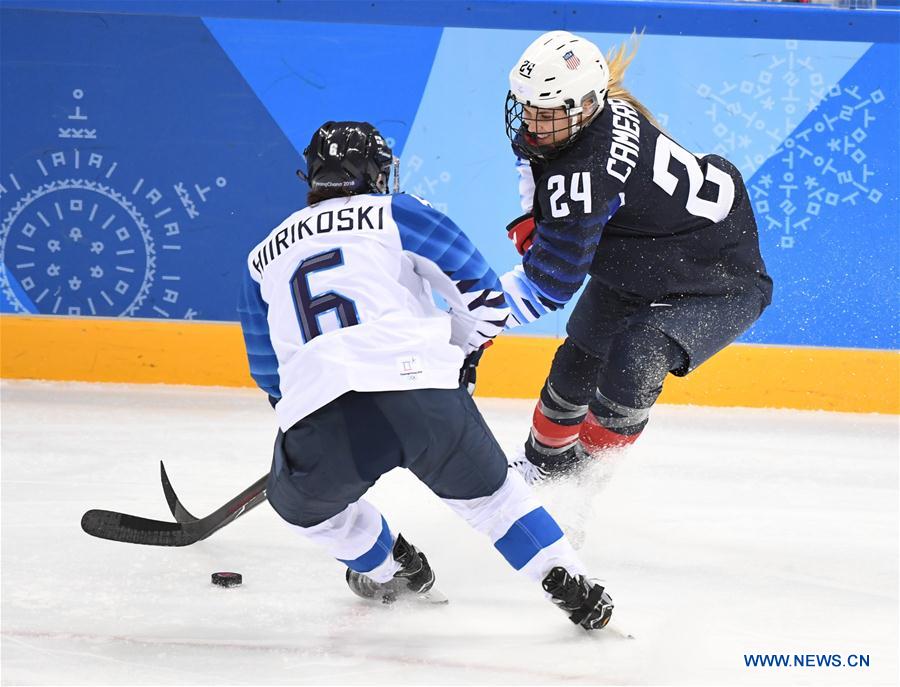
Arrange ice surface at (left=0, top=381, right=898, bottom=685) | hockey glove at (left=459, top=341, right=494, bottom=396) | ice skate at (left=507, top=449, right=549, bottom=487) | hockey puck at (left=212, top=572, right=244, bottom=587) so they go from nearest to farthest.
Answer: ice surface at (left=0, top=381, right=898, bottom=685)
hockey glove at (left=459, top=341, right=494, bottom=396)
hockey puck at (left=212, top=572, right=244, bottom=587)
ice skate at (left=507, top=449, right=549, bottom=487)

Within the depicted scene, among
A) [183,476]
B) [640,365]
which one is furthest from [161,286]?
[640,365]

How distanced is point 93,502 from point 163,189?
1.55 metres

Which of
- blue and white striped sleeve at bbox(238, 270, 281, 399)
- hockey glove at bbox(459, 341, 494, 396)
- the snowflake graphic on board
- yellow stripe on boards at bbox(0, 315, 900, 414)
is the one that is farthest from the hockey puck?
the snowflake graphic on board

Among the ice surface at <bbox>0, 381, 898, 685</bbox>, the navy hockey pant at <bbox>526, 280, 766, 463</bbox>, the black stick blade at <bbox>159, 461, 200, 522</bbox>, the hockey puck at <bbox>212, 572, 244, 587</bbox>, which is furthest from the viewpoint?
the black stick blade at <bbox>159, 461, 200, 522</bbox>

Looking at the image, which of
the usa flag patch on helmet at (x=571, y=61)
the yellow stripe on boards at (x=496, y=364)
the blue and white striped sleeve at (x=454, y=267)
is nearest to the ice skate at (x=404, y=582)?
the blue and white striped sleeve at (x=454, y=267)

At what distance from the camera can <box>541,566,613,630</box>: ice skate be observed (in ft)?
6.61

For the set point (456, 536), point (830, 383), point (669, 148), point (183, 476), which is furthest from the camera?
point (830, 383)

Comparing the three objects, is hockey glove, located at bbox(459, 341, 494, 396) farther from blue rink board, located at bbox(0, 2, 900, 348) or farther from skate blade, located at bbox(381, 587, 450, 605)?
blue rink board, located at bbox(0, 2, 900, 348)

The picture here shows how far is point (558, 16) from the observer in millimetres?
4004

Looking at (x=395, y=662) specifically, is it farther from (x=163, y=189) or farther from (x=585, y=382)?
(x=163, y=189)

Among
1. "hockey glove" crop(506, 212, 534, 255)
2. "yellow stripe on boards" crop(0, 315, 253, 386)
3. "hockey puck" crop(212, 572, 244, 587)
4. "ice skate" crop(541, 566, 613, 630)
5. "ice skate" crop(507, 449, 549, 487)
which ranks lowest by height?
"yellow stripe on boards" crop(0, 315, 253, 386)

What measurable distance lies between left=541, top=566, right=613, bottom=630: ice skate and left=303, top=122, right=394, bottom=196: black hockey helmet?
2.39 feet

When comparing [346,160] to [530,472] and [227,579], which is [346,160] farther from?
Answer: [530,472]

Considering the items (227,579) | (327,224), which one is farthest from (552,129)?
(227,579)
